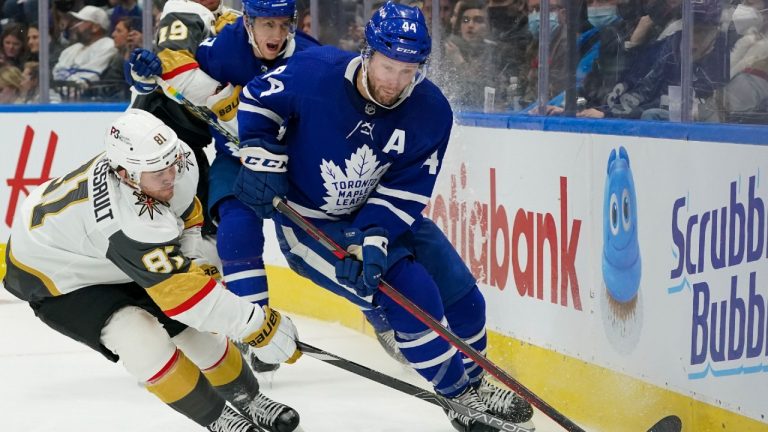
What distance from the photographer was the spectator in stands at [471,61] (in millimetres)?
4391

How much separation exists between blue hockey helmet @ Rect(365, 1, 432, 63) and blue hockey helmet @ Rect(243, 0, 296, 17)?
55 cm

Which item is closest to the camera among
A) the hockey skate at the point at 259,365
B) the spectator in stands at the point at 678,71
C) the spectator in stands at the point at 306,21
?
the spectator in stands at the point at 678,71

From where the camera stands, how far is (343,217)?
3471 millimetres

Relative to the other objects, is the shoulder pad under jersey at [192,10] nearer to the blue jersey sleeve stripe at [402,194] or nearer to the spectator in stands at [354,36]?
the blue jersey sleeve stripe at [402,194]

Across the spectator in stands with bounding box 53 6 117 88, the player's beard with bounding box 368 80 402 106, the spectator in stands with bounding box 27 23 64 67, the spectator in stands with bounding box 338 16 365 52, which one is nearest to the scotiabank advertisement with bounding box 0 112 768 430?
the player's beard with bounding box 368 80 402 106

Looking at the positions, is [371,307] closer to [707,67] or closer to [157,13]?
[707,67]

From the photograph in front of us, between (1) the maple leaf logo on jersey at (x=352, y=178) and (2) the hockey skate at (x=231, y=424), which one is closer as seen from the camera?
(2) the hockey skate at (x=231, y=424)

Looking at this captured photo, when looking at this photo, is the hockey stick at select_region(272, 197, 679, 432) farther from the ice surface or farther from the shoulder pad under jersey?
the shoulder pad under jersey

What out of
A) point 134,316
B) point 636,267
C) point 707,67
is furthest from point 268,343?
point 707,67

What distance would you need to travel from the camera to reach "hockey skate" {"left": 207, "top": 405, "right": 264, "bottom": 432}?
10.1ft

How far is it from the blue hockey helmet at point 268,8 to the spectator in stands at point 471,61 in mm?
963

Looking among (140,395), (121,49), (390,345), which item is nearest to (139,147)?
(140,395)

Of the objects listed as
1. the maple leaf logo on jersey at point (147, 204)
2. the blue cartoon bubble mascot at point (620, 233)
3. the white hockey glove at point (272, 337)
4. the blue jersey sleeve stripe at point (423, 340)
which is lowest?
the blue jersey sleeve stripe at point (423, 340)

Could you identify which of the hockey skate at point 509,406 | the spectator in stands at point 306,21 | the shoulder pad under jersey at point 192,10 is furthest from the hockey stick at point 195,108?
the spectator in stands at point 306,21
